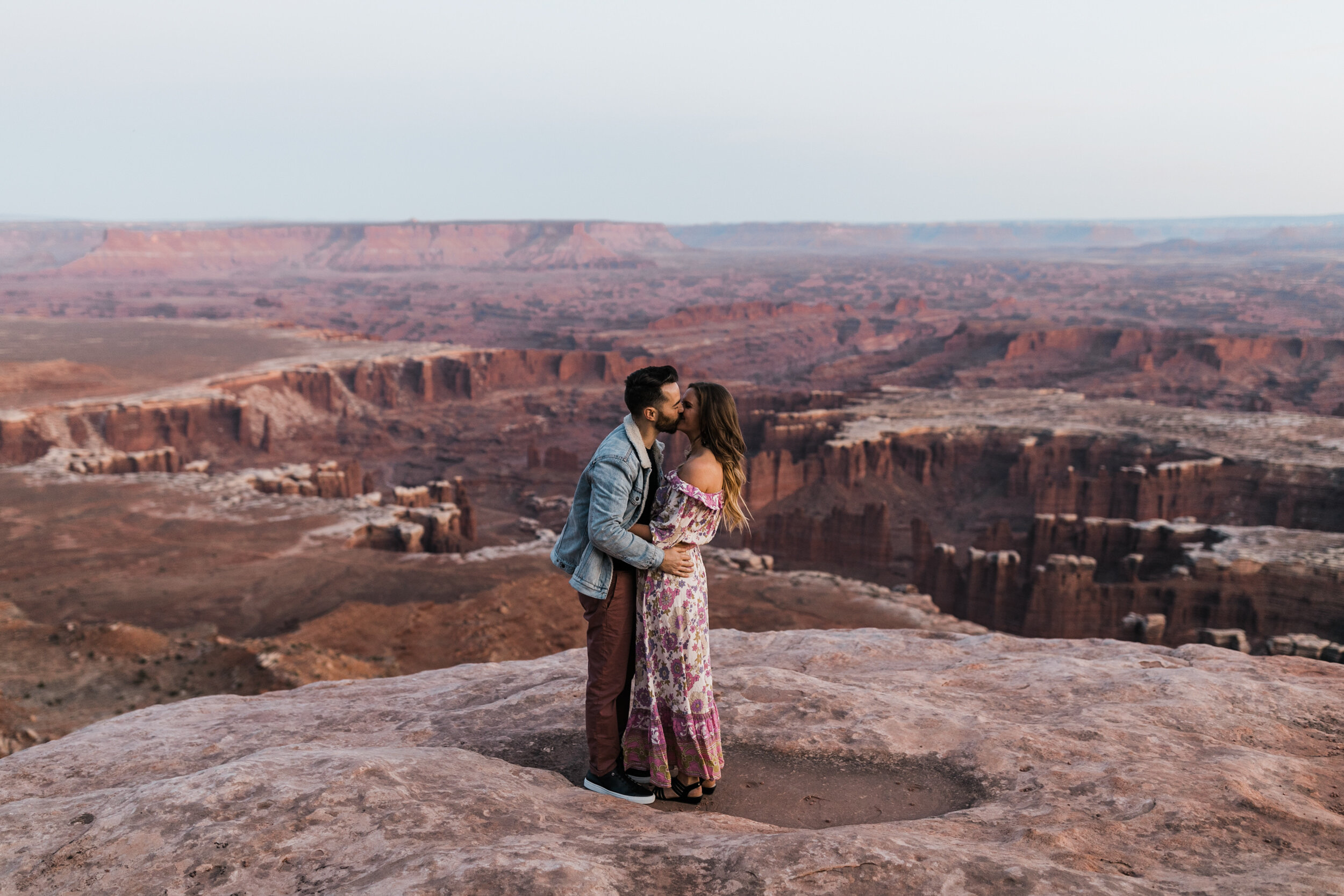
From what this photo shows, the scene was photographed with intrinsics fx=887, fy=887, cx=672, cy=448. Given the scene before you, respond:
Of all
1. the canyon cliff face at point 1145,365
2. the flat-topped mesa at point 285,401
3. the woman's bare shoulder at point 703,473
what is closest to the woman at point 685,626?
the woman's bare shoulder at point 703,473

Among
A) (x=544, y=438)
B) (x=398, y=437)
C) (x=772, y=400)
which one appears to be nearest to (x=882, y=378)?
(x=772, y=400)

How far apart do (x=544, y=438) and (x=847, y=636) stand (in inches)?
1780

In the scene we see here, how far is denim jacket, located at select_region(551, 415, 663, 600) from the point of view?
362cm

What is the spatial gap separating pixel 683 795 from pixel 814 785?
2.01 feet

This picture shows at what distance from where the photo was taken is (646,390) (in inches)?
147

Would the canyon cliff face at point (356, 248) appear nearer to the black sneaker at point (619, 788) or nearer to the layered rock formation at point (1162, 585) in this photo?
the layered rock formation at point (1162, 585)

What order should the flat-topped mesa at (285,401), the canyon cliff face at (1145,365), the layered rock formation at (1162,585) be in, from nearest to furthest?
1. the layered rock formation at (1162,585)
2. the flat-topped mesa at (285,401)
3. the canyon cliff face at (1145,365)

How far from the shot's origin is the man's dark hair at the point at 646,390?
3.73 m

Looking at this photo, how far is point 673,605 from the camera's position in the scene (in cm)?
381

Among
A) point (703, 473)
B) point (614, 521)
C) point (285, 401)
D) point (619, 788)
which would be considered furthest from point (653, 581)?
point (285, 401)

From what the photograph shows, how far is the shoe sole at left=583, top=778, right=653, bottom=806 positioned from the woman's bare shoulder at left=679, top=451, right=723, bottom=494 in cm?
135

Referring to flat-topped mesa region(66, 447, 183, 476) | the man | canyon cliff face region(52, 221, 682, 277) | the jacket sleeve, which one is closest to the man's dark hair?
the man

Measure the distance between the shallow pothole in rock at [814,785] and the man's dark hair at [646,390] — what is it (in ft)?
5.67

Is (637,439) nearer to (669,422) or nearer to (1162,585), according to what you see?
(669,422)
